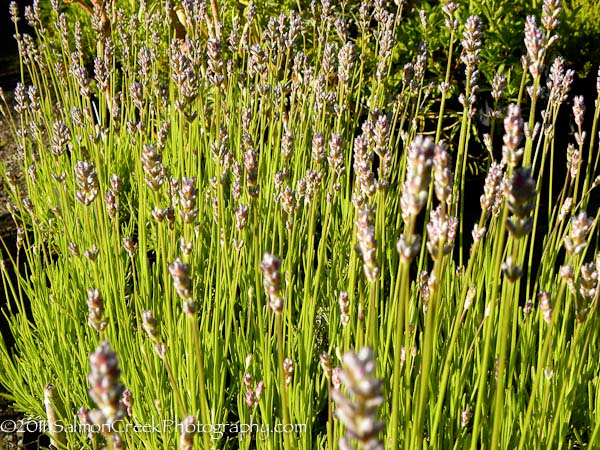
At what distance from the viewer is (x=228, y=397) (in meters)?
1.92

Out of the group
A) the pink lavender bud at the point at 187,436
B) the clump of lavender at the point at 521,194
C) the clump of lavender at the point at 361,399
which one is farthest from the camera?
the pink lavender bud at the point at 187,436

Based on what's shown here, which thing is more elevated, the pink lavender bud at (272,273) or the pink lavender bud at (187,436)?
the pink lavender bud at (272,273)

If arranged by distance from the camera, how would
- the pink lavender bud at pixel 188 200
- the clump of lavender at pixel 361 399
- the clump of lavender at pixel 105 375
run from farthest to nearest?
the pink lavender bud at pixel 188 200 < the clump of lavender at pixel 105 375 < the clump of lavender at pixel 361 399

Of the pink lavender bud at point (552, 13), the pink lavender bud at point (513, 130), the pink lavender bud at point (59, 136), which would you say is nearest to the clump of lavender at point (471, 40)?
the pink lavender bud at point (552, 13)

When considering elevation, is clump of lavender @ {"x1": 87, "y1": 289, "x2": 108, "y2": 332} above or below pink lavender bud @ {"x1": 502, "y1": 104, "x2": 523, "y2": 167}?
below

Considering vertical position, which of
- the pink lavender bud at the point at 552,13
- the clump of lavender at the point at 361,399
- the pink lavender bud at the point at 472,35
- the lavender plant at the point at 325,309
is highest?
the pink lavender bud at the point at 552,13

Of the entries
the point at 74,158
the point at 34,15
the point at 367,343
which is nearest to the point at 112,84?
the point at 74,158

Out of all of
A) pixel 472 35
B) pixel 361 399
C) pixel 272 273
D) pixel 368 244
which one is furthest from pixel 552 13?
pixel 361 399

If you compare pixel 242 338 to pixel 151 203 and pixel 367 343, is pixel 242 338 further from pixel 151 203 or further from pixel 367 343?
pixel 151 203

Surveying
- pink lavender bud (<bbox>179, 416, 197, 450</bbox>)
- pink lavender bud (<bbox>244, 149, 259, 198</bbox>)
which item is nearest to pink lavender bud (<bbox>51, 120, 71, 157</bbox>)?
pink lavender bud (<bbox>244, 149, 259, 198</bbox>)

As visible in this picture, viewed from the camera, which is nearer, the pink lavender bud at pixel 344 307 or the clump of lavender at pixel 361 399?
the clump of lavender at pixel 361 399

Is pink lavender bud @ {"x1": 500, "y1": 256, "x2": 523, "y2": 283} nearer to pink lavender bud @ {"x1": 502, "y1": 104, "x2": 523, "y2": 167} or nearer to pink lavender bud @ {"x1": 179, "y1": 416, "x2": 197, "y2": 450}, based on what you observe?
pink lavender bud @ {"x1": 502, "y1": 104, "x2": 523, "y2": 167}

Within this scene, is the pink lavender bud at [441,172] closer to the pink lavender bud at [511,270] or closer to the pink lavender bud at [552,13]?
the pink lavender bud at [511,270]

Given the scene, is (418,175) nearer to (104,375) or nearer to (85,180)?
(104,375)
